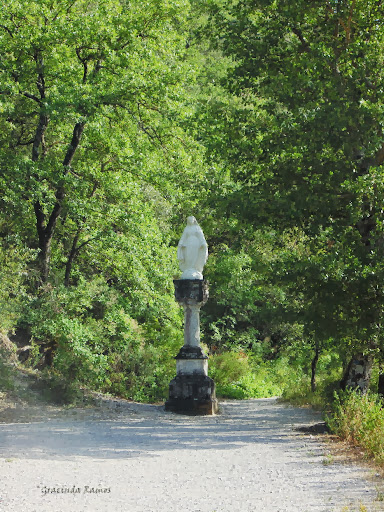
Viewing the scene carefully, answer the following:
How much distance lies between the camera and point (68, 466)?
328 inches

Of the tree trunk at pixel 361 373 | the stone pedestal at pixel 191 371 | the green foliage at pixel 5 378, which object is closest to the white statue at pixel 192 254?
the stone pedestal at pixel 191 371

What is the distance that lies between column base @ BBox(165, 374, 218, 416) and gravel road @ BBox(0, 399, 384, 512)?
199 cm

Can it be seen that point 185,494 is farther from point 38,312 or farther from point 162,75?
point 162,75

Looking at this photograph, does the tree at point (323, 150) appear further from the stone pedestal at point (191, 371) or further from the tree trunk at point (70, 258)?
the tree trunk at point (70, 258)

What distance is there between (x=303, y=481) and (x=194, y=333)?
866 centimetres

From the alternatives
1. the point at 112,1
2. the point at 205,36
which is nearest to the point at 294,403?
the point at 205,36

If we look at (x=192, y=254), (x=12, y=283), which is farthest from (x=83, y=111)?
(x=12, y=283)

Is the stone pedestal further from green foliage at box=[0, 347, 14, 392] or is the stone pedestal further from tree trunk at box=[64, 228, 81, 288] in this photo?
tree trunk at box=[64, 228, 81, 288]

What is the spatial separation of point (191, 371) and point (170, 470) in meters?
7.62

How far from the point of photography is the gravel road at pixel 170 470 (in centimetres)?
653

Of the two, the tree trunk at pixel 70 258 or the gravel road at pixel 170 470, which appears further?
the tree trunk at pixel 70 258
